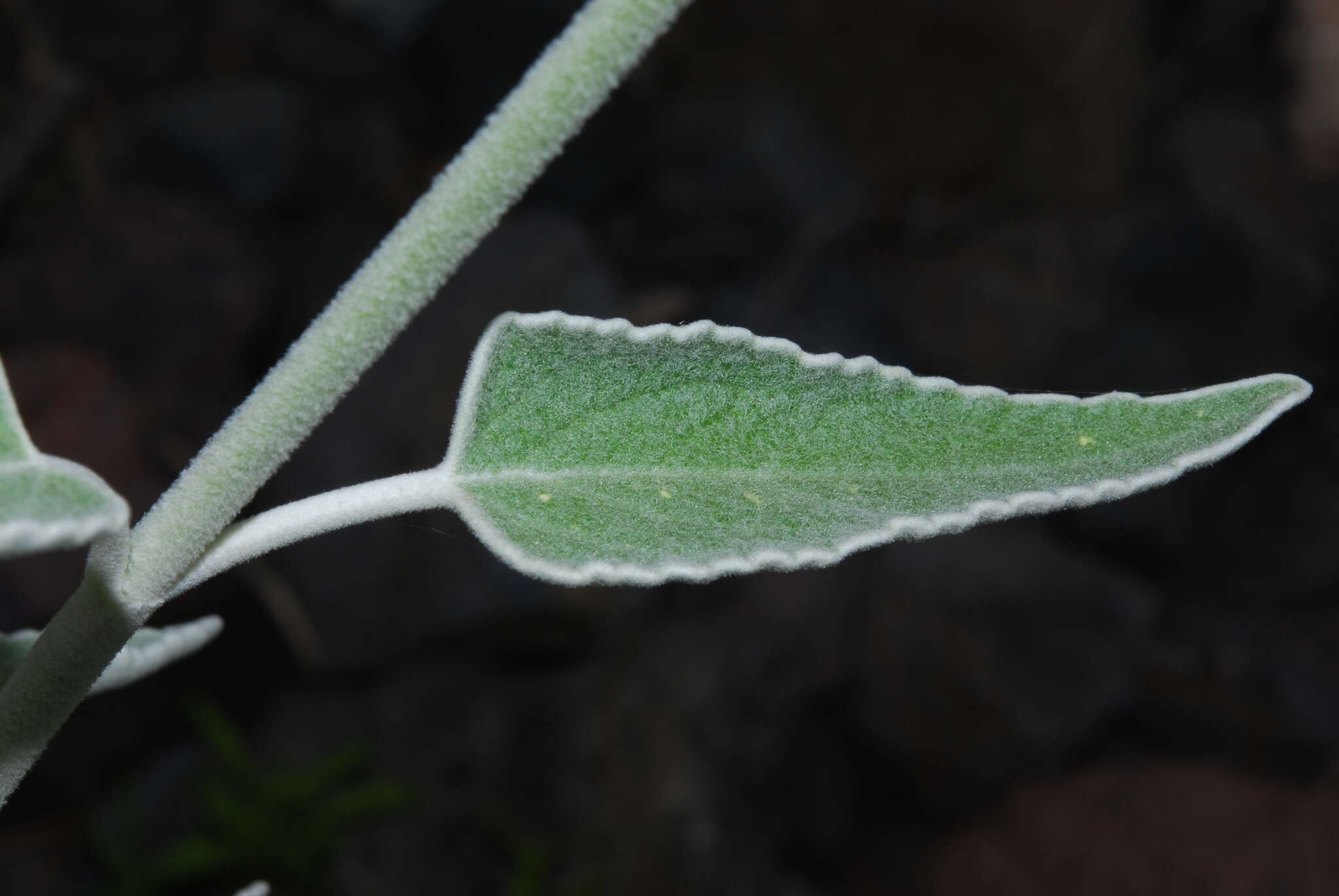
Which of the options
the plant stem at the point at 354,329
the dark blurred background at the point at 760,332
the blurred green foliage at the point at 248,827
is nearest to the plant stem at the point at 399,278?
the plant stem at the point at 354,329

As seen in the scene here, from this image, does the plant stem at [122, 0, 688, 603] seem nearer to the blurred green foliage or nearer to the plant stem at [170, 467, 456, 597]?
the plant stem at [170, 467, 456, 597]

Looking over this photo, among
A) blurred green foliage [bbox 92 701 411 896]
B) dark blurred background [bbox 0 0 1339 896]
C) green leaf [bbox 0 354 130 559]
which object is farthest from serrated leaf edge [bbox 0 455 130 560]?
blurred green foliage [bbox 92 701 411 896]

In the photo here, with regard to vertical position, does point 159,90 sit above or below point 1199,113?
below

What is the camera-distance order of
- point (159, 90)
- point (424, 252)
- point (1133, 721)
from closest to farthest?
1. point (424, 252)
2. point (1133, 721)
3. point (159, 90)

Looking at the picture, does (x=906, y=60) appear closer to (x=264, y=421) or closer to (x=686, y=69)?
(x=686, y=69)

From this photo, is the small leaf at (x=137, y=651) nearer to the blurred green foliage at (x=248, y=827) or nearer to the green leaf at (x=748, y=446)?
the green leaf at (x=748, y=446)

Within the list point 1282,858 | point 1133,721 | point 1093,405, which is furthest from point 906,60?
point 1093,405
